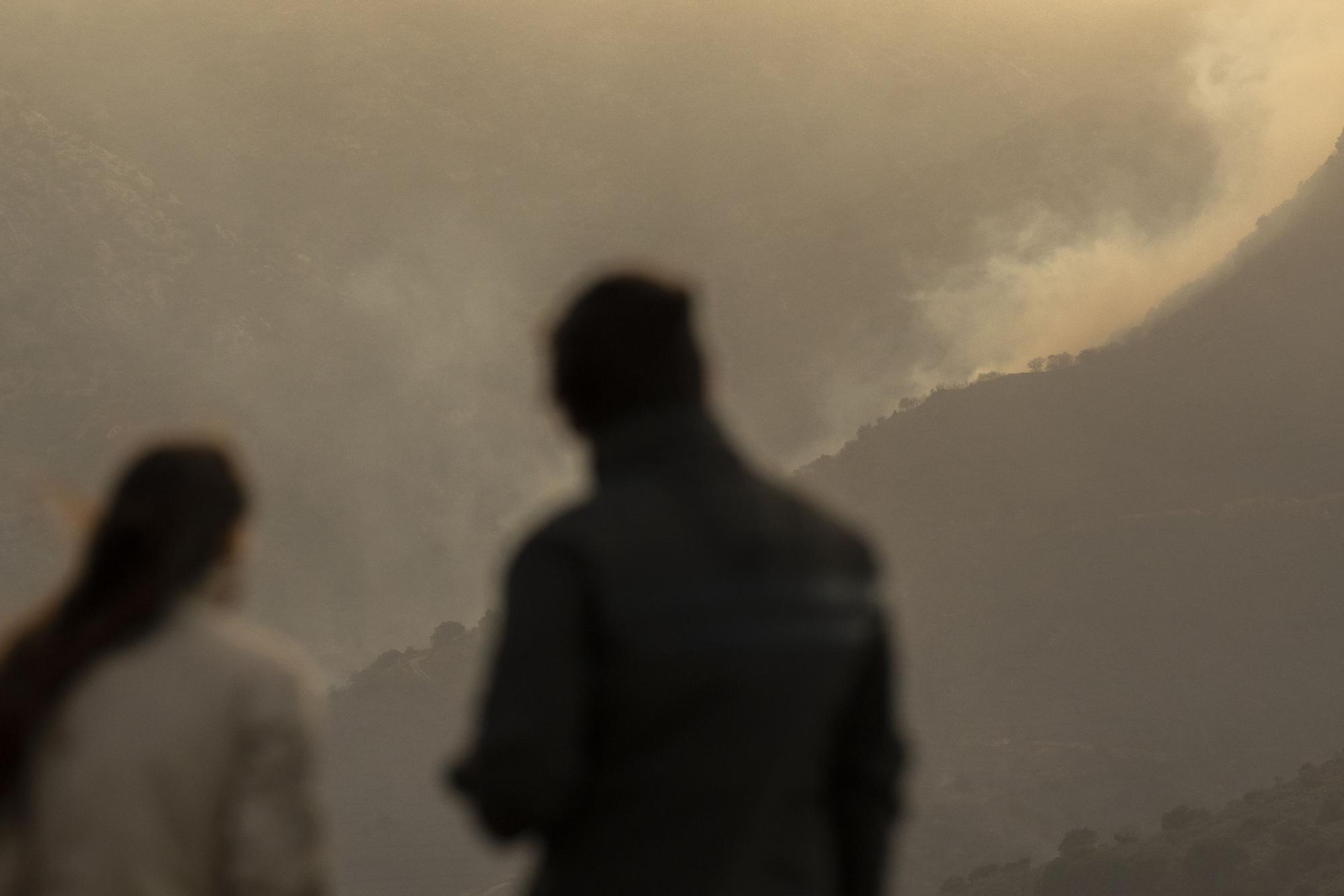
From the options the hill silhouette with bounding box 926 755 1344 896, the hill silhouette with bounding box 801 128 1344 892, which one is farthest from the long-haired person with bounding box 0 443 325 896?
the hill silhouette with bounding box 801 128 1344 892

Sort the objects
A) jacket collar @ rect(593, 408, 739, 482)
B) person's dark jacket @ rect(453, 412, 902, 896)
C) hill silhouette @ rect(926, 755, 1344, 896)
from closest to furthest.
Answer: person's dark jacket @ rect(453, 412, 902, 896)
jacket collar @ rect(593, 408, 739, 482)
hill silhouette @ rect(926, 755, 1344, 896)

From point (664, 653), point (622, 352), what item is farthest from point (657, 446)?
point (664, 653)

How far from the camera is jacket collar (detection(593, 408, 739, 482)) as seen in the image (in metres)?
2.71

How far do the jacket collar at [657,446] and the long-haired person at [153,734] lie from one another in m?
0.70

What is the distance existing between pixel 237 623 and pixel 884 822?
1.22 meters

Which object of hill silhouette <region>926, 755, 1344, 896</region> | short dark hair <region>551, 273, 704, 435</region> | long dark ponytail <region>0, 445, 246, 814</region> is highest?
hill silhouette <region>926, 755, 1344, 896</region>

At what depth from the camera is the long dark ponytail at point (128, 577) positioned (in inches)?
111

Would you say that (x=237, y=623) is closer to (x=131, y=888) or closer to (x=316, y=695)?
(x=316, y=695)

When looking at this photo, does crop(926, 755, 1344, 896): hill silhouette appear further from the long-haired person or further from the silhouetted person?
the long-haired person

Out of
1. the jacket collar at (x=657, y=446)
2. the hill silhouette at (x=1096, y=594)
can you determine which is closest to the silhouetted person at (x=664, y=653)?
the jacket collar at (x=657, y=446)

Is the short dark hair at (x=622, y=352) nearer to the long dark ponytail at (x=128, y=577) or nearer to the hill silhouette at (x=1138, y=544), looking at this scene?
the long dark ponytail at (x=128, y=577)

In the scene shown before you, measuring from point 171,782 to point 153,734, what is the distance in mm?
89

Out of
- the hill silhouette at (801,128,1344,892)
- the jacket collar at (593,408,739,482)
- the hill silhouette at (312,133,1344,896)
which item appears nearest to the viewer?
the jacket collar at (593,408,739,482)

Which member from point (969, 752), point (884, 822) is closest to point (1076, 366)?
point (969, 752)
